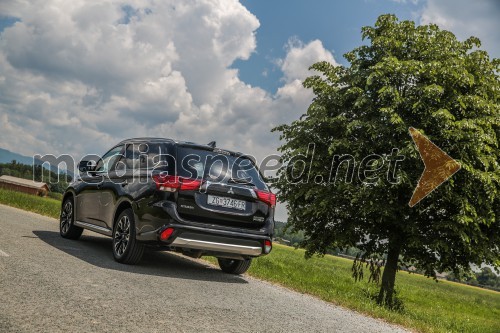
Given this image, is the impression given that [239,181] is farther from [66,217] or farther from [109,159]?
[66,217]

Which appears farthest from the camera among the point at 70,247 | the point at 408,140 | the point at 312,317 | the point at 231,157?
the point at 408,140

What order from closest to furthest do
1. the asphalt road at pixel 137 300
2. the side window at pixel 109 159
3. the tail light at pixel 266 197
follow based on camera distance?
the asphalt road at pixel 137 300 → the tail light at pixel 266 197 → the side window at pixel 109 159

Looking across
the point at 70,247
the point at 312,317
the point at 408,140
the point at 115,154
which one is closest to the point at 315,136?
the point at 408,140

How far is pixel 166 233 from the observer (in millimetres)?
6223

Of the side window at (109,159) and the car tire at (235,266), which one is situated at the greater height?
the side window at (109,159)

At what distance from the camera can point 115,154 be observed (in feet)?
27.0

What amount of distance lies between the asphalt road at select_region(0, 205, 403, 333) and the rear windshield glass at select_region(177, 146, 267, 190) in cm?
152

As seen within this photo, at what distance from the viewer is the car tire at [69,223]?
913 cm

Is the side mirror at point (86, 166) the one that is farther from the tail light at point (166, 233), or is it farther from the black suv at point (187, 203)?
the tail light at point (166, 233)

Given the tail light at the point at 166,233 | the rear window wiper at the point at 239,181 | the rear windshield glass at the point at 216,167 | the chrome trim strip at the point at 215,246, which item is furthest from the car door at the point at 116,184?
the rear window wiper at the point at 239,181

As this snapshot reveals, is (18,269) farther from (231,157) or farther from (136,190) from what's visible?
(231,157)

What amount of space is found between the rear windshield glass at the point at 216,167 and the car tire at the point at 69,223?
12.1ft

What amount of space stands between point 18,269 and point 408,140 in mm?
10717

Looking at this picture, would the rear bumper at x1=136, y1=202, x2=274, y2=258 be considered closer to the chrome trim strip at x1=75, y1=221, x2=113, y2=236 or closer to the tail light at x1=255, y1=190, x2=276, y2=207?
the tail light at x1=255, y1=190, x2=276, y2=207
